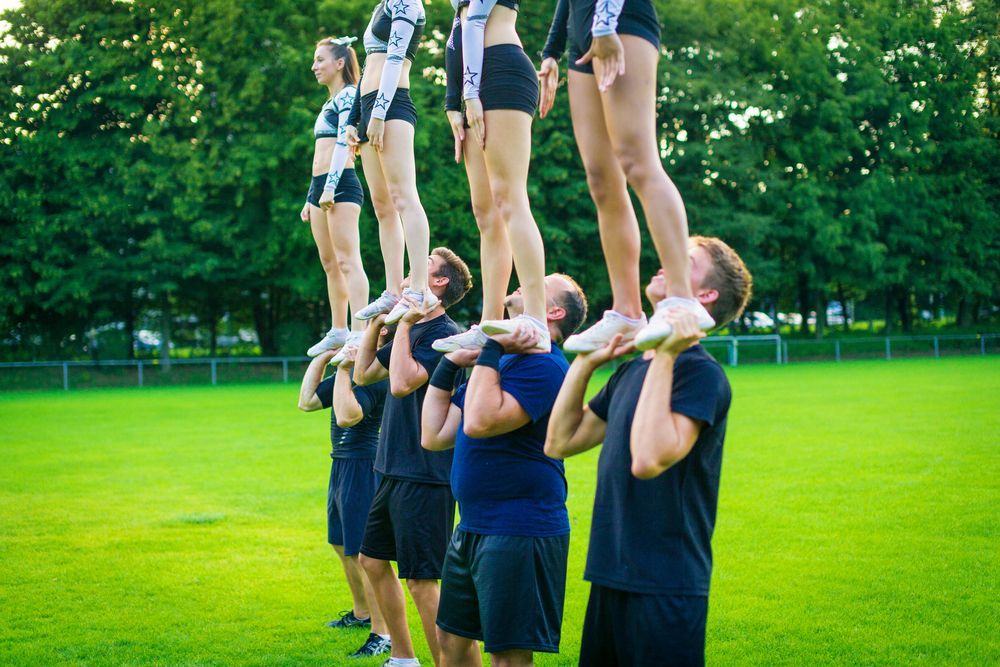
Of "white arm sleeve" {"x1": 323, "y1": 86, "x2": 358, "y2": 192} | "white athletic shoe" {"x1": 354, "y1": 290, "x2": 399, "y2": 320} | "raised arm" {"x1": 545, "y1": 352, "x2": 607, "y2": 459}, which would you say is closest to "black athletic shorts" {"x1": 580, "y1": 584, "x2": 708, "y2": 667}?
"raised arm" {"x1": 545, "y1": 352, "x2": 607, "y2": 459}

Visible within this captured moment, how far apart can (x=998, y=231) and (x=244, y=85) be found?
34961 mm

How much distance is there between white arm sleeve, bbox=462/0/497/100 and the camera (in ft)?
16.9

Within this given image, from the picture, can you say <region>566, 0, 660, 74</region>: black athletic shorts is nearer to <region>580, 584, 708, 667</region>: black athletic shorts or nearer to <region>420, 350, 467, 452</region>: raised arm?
<region>420, 350, 467, 452</region>: raised arm

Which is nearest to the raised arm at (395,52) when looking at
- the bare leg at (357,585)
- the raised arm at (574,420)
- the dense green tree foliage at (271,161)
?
the raised arm at (574,420)

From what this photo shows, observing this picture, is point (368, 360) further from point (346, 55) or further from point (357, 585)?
point (346, 55)

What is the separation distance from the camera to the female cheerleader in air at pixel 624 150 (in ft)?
12.9

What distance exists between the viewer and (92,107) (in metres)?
35.8

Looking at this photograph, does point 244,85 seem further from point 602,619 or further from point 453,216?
point 602,619

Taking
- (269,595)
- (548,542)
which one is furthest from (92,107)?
(548,542)

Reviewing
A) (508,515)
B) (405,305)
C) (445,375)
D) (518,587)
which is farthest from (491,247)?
(518,587)

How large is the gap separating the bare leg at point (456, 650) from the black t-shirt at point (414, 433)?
1347 mm

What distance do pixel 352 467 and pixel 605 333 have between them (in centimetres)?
416

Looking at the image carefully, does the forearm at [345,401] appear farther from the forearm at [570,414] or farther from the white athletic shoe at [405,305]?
the forearm at [570,414]

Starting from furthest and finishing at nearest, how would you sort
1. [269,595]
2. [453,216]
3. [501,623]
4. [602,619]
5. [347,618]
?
[453,216], [269,595], [347,618], [501,623], [602,619]
